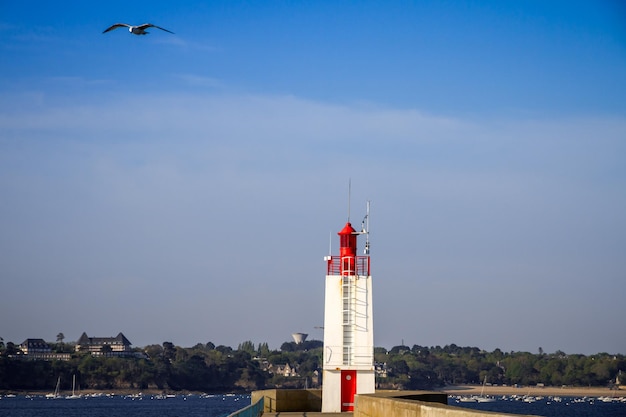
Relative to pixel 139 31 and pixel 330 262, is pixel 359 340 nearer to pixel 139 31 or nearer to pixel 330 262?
pixel 330 262

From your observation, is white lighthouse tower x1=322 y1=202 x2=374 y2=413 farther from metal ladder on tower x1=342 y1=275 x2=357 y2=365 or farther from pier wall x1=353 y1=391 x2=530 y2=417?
pier wall x1=353 y1=391 x2=530 y2=417

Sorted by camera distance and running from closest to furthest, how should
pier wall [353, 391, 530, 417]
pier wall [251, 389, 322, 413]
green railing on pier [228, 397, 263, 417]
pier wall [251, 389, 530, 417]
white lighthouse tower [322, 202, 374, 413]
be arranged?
1. pier wall [353, 391, 530, 417]
2. pier wall [251, 389, 530, 417]
3. green railing on pier [228, 397, 263, 417]
4. white lighthouse tower [322, 202, 374, 413]
5. pier wall [251, 389, 322, 413]

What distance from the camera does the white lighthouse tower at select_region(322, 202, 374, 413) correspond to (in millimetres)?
32844

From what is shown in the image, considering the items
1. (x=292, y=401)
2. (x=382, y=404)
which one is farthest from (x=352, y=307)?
(x=382, y=404)

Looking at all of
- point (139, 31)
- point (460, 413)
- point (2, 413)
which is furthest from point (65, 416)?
point (460, 413)

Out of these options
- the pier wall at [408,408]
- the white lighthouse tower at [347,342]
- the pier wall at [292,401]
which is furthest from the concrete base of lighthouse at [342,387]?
the pier wall at [292,401]

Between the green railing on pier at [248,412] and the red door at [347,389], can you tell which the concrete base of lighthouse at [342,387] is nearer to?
the red door at [347,389]

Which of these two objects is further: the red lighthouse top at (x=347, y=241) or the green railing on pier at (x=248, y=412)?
the red lighthouse top at (x=347, y=241)

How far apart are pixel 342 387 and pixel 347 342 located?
4.35ft

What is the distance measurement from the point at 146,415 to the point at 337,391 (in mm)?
102945

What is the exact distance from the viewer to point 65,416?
451 ft

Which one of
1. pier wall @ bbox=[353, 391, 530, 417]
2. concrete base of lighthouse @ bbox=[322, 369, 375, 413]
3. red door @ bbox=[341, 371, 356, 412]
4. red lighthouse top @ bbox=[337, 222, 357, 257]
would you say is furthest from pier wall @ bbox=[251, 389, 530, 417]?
red lighthouse top @ bbox=[337, 222, 357, 257]

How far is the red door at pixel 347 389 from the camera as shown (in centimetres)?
3288

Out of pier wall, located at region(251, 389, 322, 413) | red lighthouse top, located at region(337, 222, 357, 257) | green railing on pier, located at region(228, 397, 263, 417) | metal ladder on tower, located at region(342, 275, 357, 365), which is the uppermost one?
red lighthouse top, located at region(337, 222, 357, 257)
